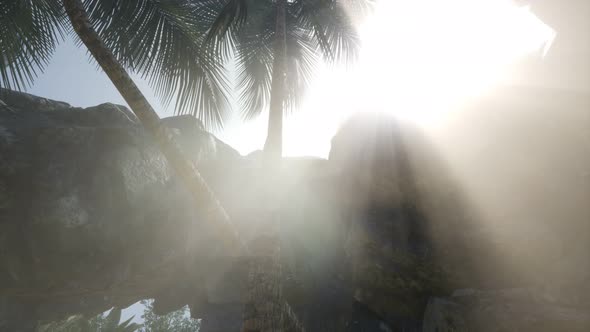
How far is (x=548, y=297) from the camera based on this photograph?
3.85m

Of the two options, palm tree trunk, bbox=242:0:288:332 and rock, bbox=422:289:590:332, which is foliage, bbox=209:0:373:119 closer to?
palm tree trunk, bbox=242:0:288:332

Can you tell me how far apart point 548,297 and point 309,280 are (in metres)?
6.84

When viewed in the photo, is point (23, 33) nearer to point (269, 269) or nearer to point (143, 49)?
point (143, 49)

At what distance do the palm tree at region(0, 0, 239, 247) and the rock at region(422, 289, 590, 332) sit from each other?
4087 millimetres

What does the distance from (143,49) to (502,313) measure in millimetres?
6694

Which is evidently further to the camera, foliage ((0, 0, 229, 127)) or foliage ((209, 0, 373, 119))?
foliage ((209, 0, 373, 119))

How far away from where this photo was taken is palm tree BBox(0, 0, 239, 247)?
2.95 meters

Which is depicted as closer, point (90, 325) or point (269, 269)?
point (269, 269)

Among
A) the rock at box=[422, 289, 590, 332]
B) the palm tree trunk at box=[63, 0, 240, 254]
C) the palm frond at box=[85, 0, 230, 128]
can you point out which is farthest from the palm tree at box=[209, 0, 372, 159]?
the rock at box=[422, 289, 590, 332]

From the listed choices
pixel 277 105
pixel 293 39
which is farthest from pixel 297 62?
pixel 277 105

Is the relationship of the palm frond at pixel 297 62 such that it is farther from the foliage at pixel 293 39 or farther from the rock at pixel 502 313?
the rock at pixel 502 313

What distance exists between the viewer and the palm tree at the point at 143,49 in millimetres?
2949

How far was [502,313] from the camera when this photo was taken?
3.93m

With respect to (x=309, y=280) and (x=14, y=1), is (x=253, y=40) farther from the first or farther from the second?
(x=309, y=280)
